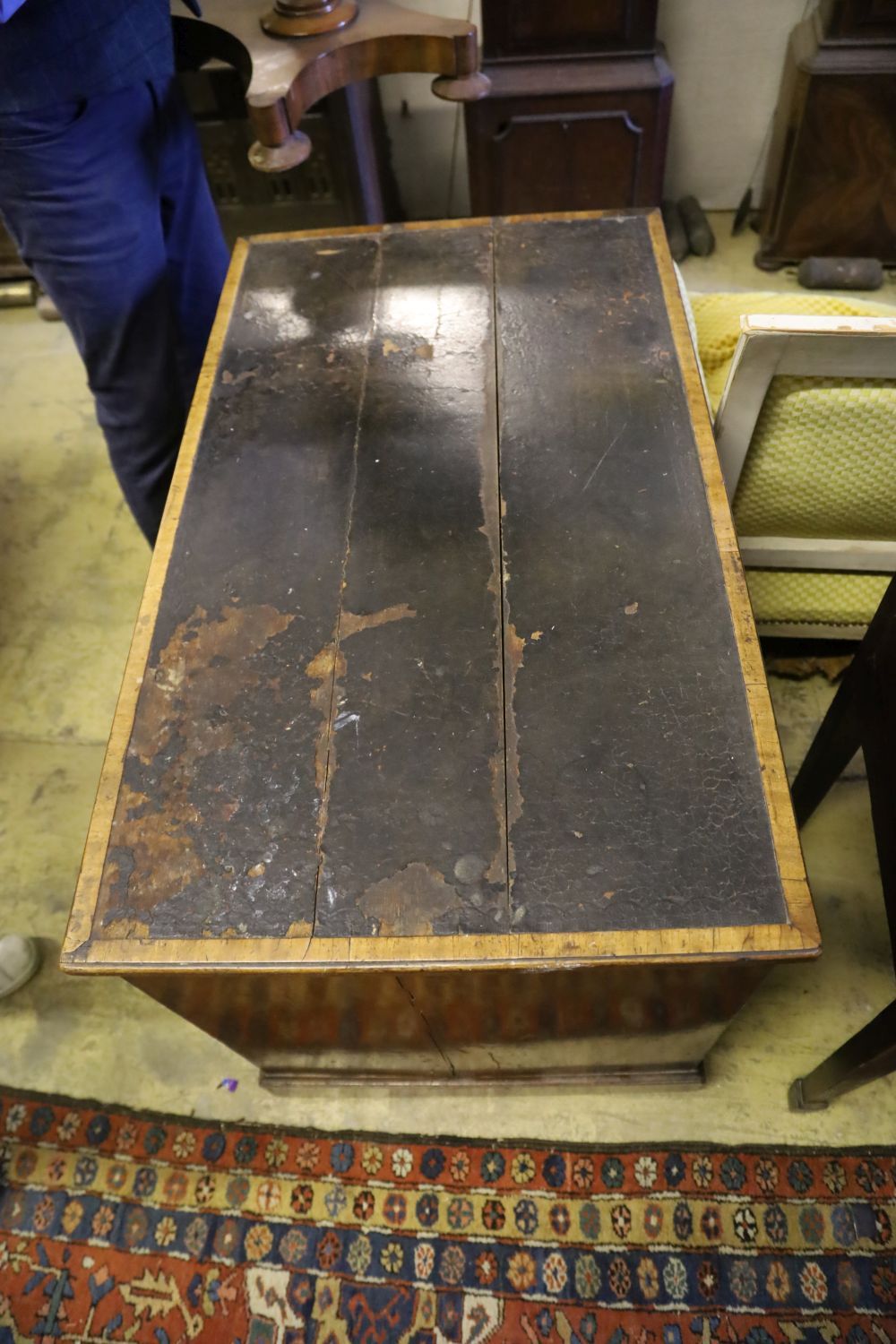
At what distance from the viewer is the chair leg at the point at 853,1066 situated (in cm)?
107

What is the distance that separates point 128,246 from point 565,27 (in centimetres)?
143

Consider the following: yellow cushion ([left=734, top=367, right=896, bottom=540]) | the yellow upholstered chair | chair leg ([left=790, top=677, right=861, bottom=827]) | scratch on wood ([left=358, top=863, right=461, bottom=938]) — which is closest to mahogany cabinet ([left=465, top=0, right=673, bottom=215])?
the yellow upholstered chair

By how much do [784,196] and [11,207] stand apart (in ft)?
6.99

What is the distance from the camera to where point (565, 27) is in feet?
7.07

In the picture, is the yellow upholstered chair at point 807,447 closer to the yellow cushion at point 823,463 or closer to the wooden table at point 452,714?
the yellow cushion at point 823,463

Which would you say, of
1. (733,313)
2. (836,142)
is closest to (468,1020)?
(733,313)

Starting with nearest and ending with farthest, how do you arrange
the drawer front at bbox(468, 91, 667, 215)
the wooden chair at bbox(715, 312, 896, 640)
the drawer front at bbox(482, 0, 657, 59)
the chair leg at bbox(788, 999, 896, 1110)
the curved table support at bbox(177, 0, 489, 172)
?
1. the chair leg at bbox(788, 999, 896, 1110)
2. the wooden chair at bbox(715, 312, 896, 640)
3. the curved table support at bbox(177, 0, 489, 172)
4. the drawer front at bbox(482, 0, 657, 59)
5. the drawer front at bbox(468, 91, 667, 215)

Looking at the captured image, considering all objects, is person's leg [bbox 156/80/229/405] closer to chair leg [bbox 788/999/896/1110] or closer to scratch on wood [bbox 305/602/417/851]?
scratch on wood [bbox 305/602/417/851]

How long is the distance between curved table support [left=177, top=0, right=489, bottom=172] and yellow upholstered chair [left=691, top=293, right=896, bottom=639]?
661 millimetres

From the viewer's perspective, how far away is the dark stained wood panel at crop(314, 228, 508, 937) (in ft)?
2.99

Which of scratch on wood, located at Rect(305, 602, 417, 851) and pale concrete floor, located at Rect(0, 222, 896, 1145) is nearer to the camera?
scratch on wood, located at Rect(305, 602, 417, 851)

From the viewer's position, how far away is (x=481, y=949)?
2.84ft

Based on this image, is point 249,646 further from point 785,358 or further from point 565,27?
point 565,27

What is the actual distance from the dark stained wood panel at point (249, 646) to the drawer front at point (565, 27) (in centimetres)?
119
